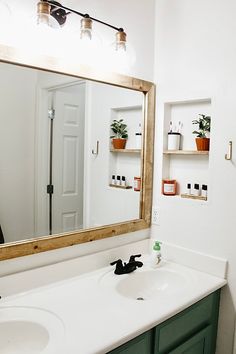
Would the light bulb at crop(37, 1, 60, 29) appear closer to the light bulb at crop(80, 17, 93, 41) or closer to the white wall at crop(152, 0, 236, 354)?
the light bulb at crop(80, 17, 93, 41)

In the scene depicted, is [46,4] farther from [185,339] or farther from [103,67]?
[185,339]

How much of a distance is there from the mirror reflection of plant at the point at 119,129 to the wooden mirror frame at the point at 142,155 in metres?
0.13

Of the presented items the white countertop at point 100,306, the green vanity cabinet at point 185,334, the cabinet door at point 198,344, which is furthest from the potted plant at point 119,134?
the cabinet door at point 198,344

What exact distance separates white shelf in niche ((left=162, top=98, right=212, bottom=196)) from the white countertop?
23.1 inches

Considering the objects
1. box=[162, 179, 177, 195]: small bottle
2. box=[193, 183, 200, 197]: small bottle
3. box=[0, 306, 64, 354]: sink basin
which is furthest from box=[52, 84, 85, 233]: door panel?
box=[193, 183, 200, 197]: small bottle

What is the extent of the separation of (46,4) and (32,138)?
23.2 inches

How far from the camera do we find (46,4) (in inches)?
54.1

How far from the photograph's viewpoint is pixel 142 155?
2.03 meters

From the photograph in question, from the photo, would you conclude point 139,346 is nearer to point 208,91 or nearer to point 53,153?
point 53,153

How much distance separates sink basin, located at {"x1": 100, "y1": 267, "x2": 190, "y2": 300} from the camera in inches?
65.5

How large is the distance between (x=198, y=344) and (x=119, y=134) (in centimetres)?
126

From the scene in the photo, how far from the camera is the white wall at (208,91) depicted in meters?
1.71

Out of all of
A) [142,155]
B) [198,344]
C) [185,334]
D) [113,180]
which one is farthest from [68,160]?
[198,344]

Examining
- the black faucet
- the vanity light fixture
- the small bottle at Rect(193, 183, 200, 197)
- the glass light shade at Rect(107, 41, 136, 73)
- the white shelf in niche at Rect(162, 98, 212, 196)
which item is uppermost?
the vanity light fixture
